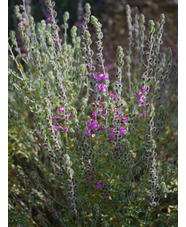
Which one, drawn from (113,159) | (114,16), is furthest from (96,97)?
(114,16)

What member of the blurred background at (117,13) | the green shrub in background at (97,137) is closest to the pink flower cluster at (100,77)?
the green shrub in background at (97,137)

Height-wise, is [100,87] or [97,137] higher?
[100,87]

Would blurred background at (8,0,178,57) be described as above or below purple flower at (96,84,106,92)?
above

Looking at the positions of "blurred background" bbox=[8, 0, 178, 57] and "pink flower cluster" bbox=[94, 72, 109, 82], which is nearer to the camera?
"pink flower cluster" bbox=[94, 72, 109, 82]

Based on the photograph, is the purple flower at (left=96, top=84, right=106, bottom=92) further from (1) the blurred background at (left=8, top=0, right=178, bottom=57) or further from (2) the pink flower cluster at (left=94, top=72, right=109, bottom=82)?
(1) the blurred background at (left=8, top=0, right=178, bottom=57)

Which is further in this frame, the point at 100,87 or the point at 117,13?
the point at 117,13

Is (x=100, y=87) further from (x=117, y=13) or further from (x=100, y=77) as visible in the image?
(x=117, y=13)

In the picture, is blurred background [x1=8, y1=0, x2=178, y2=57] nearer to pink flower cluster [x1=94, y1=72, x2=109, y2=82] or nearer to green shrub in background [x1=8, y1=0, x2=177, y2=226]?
green shrub in background [x1=8, y1=0, x2=177, y2=226]

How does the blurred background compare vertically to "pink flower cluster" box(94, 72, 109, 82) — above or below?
above

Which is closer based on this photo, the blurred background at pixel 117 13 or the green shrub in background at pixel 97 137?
the green shrub in background at pixel 97 137

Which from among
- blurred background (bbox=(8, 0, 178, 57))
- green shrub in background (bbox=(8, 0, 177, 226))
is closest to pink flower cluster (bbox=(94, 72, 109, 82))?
green shrub in background (bbox=(8, 0, 177, 226))

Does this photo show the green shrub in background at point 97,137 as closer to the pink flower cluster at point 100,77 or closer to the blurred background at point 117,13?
the pink flower cluster at point 100,77

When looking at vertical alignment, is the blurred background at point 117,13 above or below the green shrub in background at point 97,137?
above

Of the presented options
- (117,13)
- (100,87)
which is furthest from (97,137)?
(117,13)
